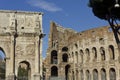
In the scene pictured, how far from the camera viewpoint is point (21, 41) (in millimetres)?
34344

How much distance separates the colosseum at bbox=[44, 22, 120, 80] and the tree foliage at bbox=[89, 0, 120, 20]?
829 inches

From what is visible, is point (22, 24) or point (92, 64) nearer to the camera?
point (22, 24)

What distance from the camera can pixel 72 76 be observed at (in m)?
47.7

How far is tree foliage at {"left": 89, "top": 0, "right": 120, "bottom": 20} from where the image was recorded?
18.1 m

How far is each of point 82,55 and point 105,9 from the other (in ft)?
92.1

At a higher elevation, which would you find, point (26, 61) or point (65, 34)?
point (65, 34)

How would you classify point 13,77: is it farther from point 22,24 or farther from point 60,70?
point 60,70

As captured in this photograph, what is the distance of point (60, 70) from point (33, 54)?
1299cm

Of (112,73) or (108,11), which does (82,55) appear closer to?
(112,73)

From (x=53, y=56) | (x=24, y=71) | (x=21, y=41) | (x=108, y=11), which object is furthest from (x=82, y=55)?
(x=108, y=11)

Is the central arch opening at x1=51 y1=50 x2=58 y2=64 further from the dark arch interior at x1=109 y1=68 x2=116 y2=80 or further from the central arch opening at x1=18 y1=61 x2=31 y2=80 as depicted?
the dark arch interior at x1=109 y1=68 x2=116 y2=80

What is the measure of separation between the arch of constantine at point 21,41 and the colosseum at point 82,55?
646 centimetres

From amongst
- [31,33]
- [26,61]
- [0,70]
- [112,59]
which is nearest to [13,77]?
[26,61]

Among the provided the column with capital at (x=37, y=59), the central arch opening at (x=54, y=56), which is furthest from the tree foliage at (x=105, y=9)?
the central arch opening at (x=54, y=56)
